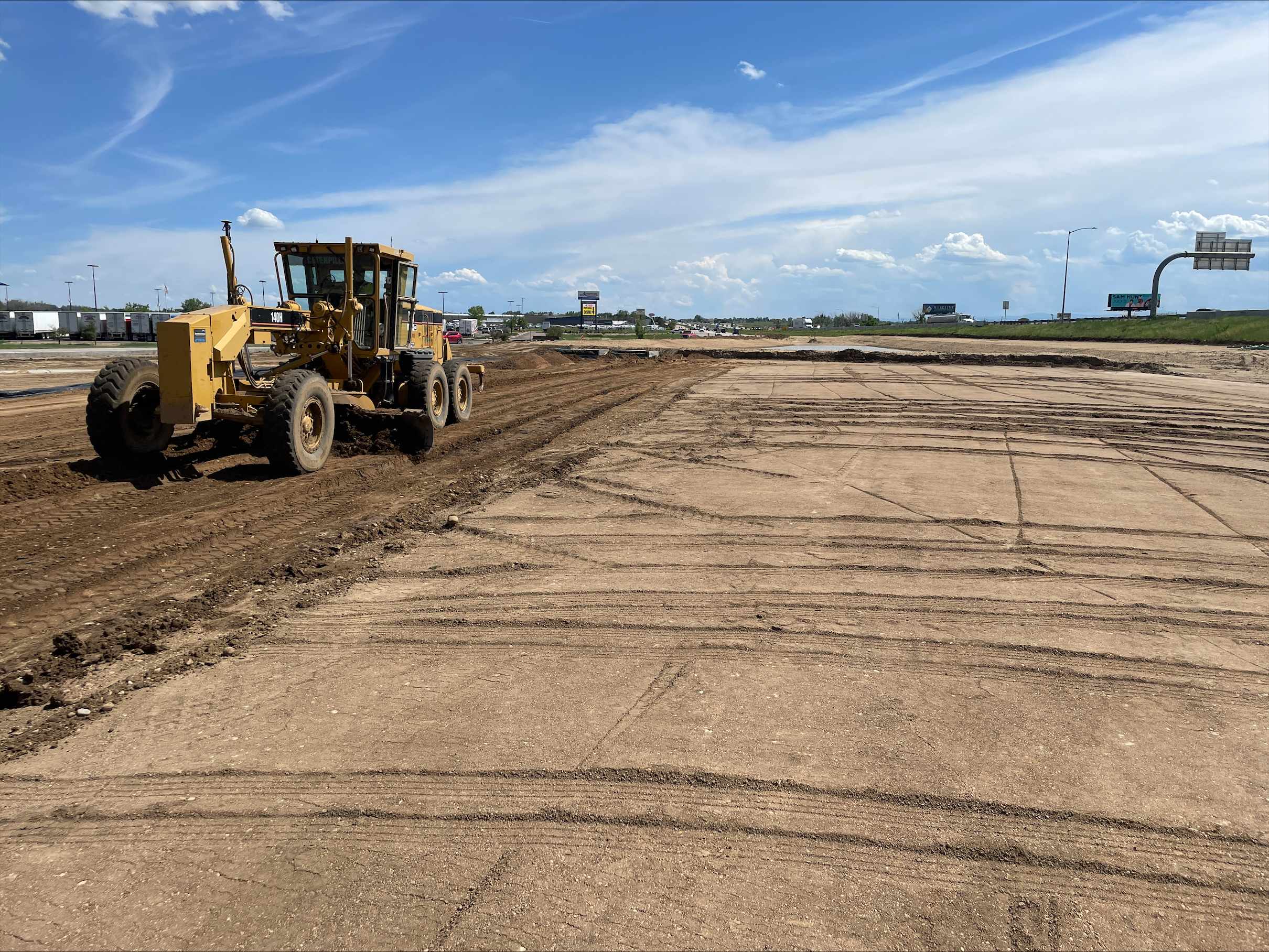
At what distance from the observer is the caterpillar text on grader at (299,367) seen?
9.37 metres

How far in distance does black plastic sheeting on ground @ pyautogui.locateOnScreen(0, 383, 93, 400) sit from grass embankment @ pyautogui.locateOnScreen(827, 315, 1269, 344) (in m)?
→ 51.3

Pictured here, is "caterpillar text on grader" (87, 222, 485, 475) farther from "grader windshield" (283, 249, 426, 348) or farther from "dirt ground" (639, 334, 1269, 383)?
"dirt ground" (639, 334, 1269, 383)

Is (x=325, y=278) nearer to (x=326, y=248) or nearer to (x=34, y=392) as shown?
(x=326, y=248)

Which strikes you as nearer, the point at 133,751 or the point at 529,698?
the point at 133,751

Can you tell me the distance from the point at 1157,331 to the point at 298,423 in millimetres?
58658

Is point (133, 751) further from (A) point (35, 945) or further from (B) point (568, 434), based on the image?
(B) point (568, 434)

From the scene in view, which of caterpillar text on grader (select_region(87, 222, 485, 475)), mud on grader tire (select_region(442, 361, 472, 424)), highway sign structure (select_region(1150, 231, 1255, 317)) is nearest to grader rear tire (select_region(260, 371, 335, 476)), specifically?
caterpillar text on grader (select_region(87, 222, 485, 475))

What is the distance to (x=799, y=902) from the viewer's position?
2945 mm

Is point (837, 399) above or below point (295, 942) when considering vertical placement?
above

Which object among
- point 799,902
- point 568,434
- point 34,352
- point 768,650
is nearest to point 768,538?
point 768,650

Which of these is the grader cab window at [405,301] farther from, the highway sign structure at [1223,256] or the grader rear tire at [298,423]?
the highway sign structure at [1223,256]

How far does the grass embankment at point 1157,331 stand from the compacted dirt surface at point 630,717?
46155 mm

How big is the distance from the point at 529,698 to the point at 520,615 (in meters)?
1.29

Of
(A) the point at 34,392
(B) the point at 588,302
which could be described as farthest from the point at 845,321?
(A) the point at 34,392
